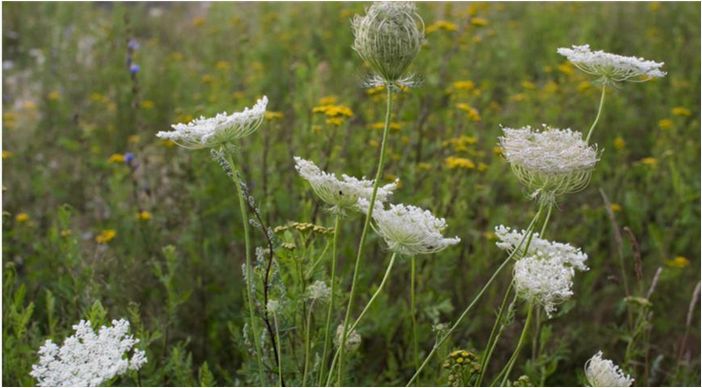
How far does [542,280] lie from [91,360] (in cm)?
105

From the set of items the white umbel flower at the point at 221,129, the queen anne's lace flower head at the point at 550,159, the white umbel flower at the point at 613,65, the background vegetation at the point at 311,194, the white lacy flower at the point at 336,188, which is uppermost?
the white umbel flower at the point at 613,65

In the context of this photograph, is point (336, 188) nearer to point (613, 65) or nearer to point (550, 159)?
point (550, 159)

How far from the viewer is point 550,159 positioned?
1.77m

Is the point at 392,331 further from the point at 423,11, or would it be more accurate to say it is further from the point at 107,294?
the point at 423,11

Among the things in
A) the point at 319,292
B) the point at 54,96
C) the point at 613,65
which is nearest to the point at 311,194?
the point at 319,292

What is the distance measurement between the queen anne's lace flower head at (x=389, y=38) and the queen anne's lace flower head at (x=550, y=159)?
33 centimetres

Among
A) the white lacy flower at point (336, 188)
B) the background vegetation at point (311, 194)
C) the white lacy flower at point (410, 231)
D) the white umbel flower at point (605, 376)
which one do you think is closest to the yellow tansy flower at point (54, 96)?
the background vegetation at point (311, 194)

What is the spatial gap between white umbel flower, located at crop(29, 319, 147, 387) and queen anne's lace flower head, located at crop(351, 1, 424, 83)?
0.83 m

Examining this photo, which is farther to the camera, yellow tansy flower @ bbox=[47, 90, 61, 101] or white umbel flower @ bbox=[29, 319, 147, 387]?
yellow tansy flower @ bbox=[47, 90, 61, 101]

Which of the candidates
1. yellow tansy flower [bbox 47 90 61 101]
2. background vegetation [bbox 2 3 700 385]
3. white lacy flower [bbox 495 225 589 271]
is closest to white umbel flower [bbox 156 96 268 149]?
background vegetation [bbox 2 3 700 385]

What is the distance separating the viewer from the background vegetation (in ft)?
10.0

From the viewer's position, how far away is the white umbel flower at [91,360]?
5.69 feet

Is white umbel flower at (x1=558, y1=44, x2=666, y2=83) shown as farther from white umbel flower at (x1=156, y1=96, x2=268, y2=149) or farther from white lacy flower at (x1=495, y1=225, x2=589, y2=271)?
white umbel flower at (x1=156, y1=96, x2=268, y2=149)

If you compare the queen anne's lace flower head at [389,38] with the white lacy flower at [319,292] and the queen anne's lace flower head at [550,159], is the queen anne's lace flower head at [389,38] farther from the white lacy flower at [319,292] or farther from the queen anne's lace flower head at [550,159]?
the white lacy flower at [319,292]
